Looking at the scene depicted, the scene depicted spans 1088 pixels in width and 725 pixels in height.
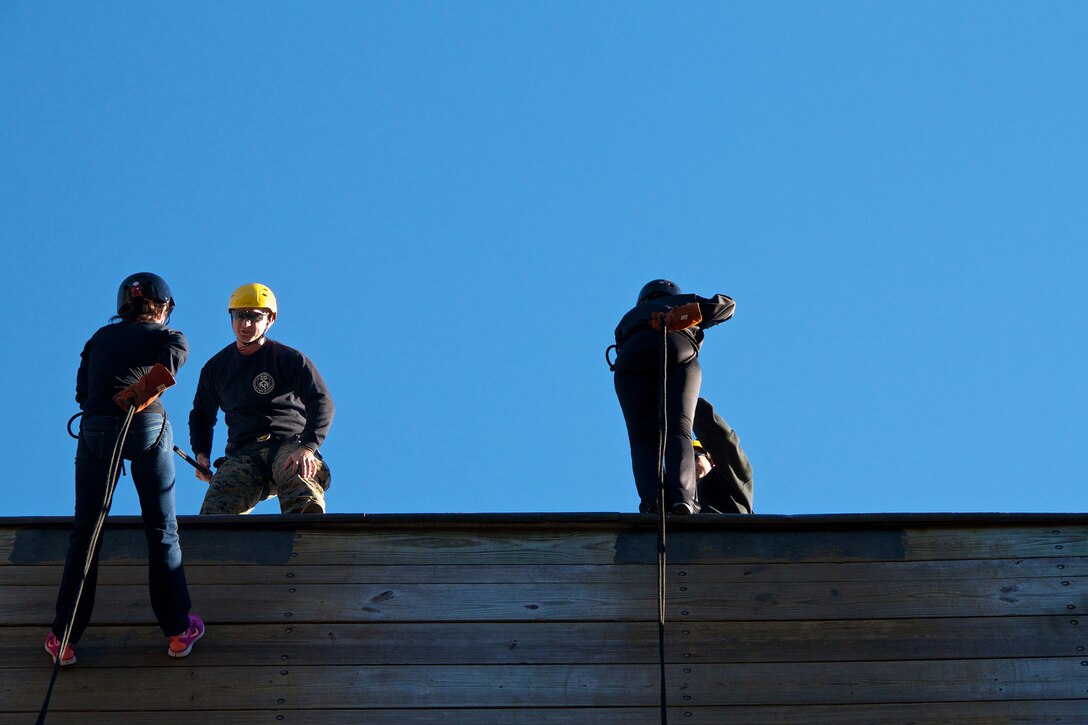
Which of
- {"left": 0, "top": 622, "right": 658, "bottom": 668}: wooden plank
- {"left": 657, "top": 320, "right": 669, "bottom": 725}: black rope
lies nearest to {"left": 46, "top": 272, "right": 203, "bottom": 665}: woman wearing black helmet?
{"left": 0, "top": 622, "right": 658, "bottom": 668}: wooden plank

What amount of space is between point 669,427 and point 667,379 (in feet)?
0.92

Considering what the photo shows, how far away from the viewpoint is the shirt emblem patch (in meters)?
8.02

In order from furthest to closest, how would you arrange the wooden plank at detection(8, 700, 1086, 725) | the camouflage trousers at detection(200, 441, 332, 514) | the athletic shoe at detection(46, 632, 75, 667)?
the camouflage trousers at detection(200, 441, 332, 514)
the athletic shoe at detection(46, 632, 75, 667)
the wooden plank at detection(8, 700, 1086, 725)

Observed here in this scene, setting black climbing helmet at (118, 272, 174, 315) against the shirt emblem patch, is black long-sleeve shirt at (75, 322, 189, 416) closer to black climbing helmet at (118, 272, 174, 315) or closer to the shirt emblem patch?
black climbing helmet at (118, 272, 174, 315)

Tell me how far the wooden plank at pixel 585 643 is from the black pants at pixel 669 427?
110 centimetres

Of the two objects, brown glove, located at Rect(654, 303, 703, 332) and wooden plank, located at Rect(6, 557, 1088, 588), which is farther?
brown glove, located at Rect(654, 303, 703, 332)

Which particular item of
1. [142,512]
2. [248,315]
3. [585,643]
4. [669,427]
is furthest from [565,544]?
[248,315]

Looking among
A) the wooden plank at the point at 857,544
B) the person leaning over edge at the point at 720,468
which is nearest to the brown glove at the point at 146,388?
the wooden plank at the point at 857,544

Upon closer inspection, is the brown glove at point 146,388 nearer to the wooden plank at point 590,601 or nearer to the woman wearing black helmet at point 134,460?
the woman wearing black helmet at point 134,460

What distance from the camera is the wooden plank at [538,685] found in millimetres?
5457

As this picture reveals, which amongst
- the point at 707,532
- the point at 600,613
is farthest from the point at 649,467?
the point at 600,613

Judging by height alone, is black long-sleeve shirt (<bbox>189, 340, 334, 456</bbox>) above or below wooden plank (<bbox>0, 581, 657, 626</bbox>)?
above

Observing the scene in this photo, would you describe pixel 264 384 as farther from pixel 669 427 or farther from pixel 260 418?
pixel 669 427

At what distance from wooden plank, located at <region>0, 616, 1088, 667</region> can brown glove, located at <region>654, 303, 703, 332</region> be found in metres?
1.61
